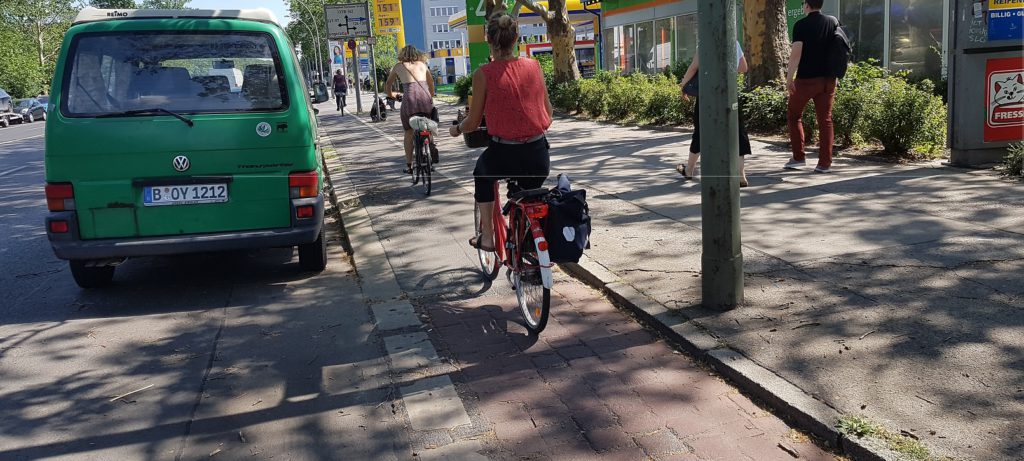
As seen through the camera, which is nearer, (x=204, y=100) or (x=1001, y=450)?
(x=1001, y=450)

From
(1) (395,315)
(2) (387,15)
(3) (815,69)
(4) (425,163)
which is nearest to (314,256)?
(1) (395,315)

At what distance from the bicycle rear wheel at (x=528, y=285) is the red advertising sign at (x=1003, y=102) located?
5.66 m

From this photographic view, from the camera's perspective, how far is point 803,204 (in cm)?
732

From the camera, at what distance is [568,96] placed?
850 inches

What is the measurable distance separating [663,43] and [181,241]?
27090 millimetres

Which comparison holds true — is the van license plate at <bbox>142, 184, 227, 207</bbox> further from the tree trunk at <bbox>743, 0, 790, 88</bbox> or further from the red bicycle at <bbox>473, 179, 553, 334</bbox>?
the tree trunk at <bbox>743, 0, 790, 88</bbox>

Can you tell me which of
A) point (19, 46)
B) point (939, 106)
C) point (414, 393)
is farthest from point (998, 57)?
point (19, 46)

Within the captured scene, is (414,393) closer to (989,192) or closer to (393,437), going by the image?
(393,437)

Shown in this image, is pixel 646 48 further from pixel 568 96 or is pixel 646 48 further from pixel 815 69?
pixel 815 69

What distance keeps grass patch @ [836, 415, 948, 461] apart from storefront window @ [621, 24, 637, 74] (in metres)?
32.2

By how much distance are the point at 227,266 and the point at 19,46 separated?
66.8 meters

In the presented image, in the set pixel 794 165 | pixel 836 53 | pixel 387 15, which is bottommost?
pixel 794 165

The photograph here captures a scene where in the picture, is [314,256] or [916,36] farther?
[916,36]

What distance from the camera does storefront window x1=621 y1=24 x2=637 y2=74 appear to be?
34.4m
